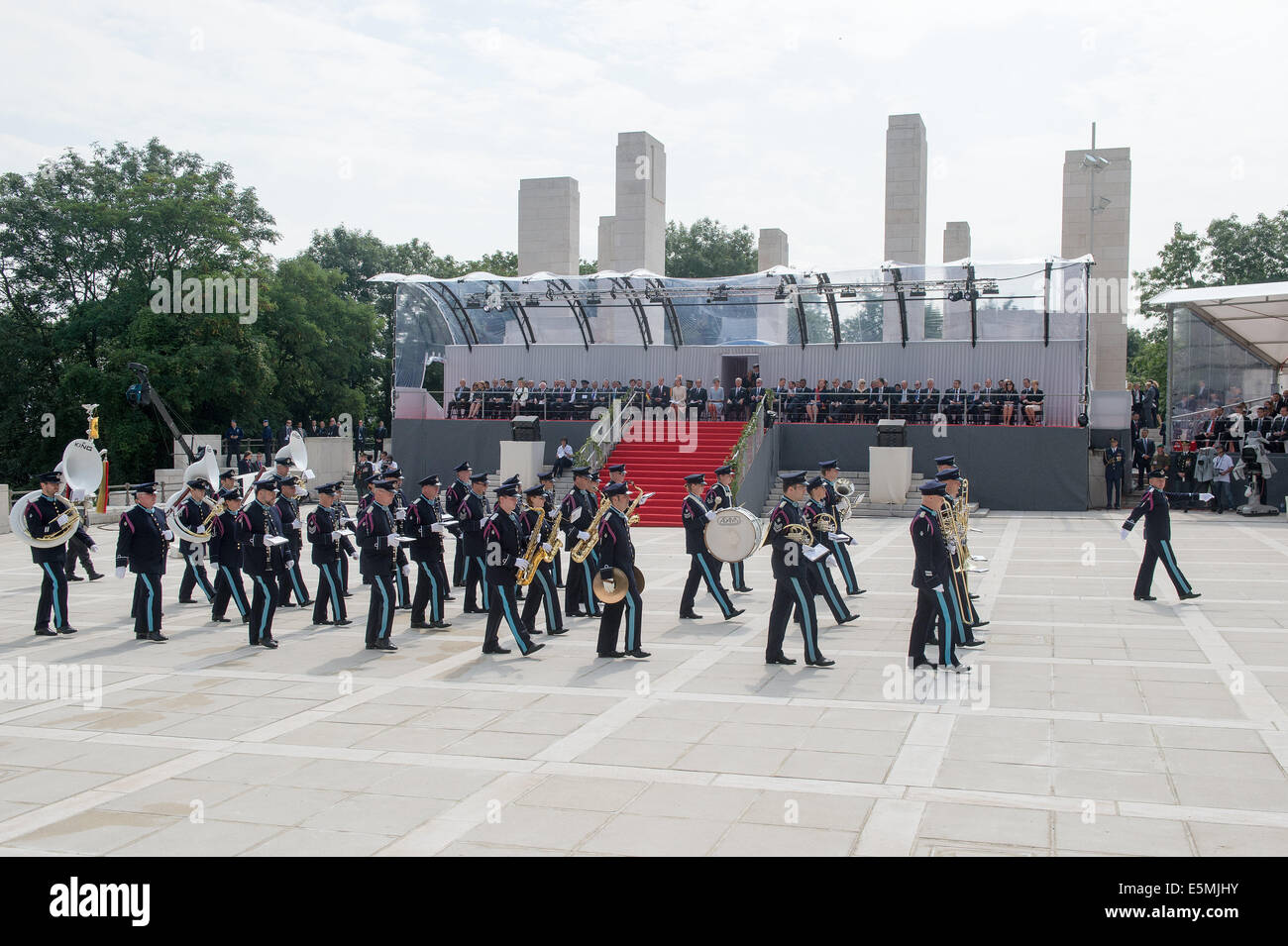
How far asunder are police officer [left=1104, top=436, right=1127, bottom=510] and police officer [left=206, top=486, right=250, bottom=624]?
22.8 meters

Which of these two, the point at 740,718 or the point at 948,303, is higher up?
the point at 948,303

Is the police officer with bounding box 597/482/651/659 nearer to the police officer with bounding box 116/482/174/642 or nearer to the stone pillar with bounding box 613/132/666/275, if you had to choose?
the police officer with bounding box 116/482/174/642

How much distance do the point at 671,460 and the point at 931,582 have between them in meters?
18.9

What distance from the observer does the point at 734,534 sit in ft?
38.7

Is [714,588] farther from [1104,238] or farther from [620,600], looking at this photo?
[1104,238]

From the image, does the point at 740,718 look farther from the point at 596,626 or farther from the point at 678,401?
the point at 678,401

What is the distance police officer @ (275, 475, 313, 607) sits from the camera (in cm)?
1352

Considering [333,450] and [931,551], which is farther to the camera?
[333,450]

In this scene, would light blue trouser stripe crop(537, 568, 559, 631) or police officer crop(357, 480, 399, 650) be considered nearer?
police officer crop(357, 480, 399, 650)

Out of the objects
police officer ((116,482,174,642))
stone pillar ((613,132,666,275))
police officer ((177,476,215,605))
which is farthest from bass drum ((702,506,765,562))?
stone pillar ((613,132,666,275))

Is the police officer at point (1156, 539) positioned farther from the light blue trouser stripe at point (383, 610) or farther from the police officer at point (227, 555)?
the police officer at point (227, 555)
